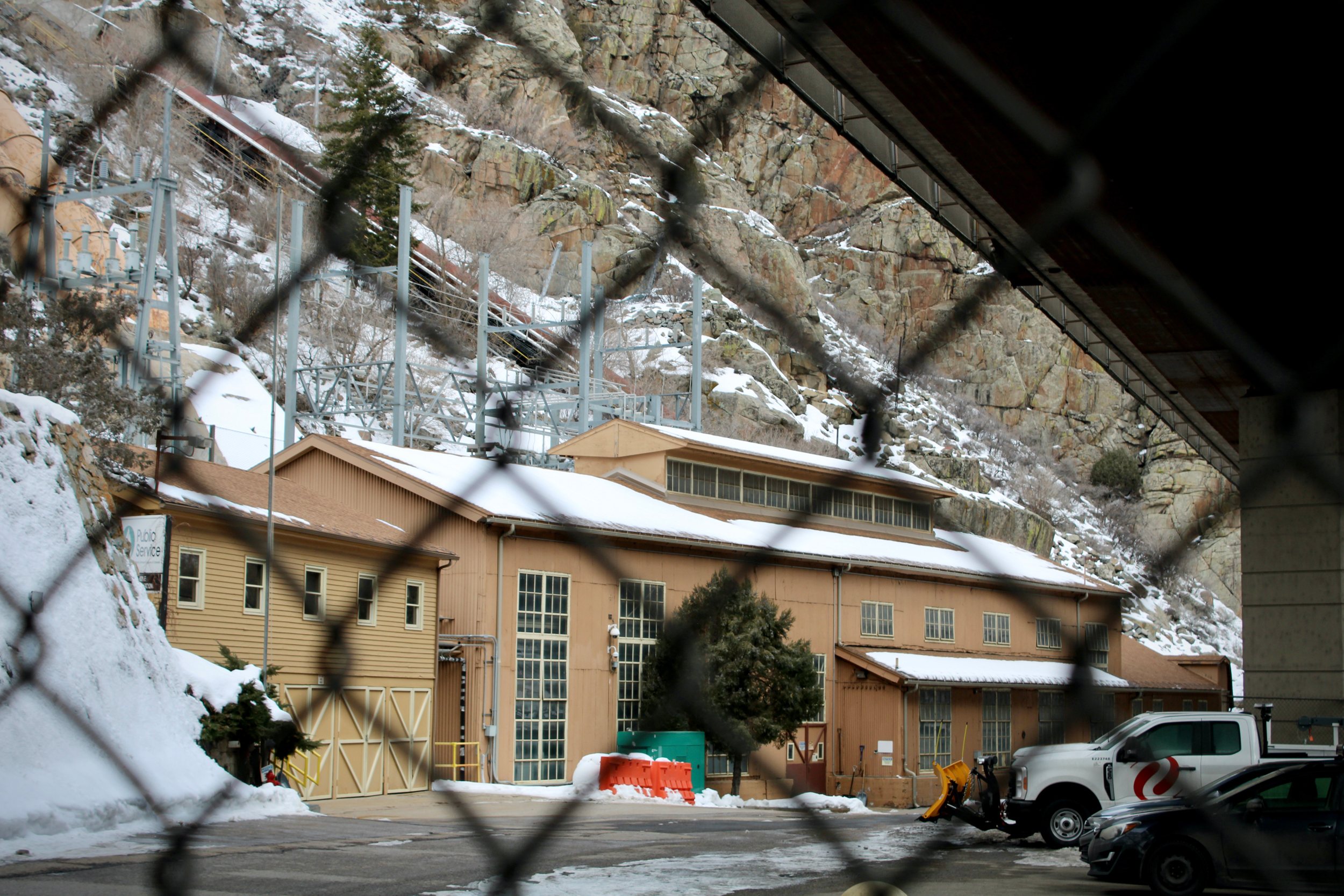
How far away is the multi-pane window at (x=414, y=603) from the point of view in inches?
531

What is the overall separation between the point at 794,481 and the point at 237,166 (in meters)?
9.58

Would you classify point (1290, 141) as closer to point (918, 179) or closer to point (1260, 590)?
point (918, 179)

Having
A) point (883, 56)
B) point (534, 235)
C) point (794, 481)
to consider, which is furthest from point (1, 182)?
point (794, 481)

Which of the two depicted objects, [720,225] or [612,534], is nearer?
[720,225]

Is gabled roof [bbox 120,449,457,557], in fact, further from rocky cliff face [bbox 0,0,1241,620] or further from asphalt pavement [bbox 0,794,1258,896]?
rocky cliff face [bbox 0,0,1241,620]

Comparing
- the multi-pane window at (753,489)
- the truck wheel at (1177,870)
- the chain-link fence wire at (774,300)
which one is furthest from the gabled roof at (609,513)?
the chain-link fence wire at (774,300)

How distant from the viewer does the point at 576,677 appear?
48.4 feet

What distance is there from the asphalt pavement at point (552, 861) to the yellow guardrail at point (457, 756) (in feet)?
10.4

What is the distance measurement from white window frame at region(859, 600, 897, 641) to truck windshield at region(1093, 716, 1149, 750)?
341 inches

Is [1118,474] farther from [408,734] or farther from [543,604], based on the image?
[543,604]

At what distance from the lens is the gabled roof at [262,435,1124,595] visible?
1377 cm

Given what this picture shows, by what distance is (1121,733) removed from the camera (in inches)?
358

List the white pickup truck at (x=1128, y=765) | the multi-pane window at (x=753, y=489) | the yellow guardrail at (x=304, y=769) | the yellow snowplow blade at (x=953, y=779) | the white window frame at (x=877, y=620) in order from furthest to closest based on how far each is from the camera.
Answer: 1. the multi-pane window at (x=753, y=489)
2. the white window frame at (x=877, y=620)
3. the yellow guardrail at (x=304, y=769)
4. the yellow snowplow blade at (x=953, y=779)
5. the white pickup truck at (x=1128, y=765)

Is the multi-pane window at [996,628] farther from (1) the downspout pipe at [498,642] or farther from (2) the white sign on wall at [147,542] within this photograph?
(2) the white sign on wall at [147,542]
